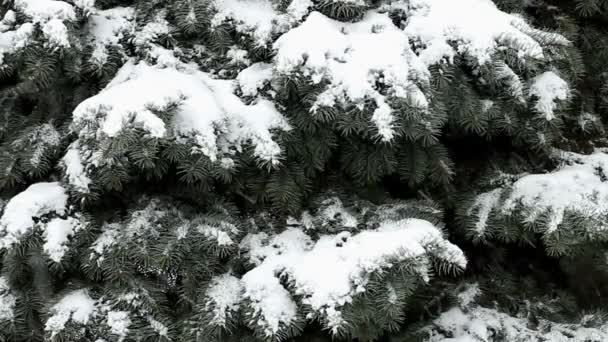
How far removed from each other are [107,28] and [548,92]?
1521mm

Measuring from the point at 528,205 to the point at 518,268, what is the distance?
20.2 inches

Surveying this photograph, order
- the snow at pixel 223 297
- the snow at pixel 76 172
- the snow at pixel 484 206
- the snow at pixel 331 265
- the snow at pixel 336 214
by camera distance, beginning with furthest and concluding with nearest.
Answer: the snow at pixel 484 206
the snow at pixel 336 214
the snow at pixel 76 172
the snow at pixel 223 297
the snow at pixel 331 265

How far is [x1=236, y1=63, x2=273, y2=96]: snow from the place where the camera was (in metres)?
1.79

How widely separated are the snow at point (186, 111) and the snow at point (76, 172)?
0.15m

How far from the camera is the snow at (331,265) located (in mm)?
1477

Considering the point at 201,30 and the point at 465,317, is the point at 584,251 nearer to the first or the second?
the point at 465,317

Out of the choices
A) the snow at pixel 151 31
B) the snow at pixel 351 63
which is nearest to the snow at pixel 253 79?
the snow at pixel 351 63

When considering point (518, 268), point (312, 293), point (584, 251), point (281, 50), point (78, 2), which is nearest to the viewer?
point (312, 293)

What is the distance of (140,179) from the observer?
187cm

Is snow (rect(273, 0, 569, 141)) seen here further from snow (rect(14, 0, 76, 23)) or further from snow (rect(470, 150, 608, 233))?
snow (rect(14, 0, 76, 23))

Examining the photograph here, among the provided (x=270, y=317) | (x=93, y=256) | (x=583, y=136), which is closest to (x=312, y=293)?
(x=270, y=317)

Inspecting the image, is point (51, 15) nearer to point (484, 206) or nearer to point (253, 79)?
point (253, 79)

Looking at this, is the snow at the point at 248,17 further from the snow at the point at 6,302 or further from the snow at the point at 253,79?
the snow at the point at 6,302

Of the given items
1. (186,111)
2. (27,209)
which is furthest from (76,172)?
(186,111)
